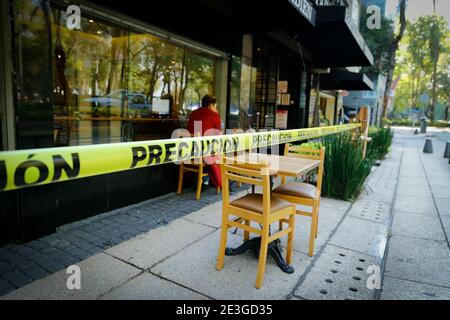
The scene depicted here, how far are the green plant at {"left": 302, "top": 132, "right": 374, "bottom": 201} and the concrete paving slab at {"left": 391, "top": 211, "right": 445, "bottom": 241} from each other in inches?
32.6

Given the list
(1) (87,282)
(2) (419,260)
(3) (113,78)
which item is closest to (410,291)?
(2) (419,260)

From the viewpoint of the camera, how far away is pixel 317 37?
26.6 ft

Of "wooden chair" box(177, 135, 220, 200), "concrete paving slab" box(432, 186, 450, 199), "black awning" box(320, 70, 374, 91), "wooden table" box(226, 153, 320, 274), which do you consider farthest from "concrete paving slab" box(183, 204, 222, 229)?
"black awning" box(320, 70, 374, 91)

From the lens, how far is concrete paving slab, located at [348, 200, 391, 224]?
4.80m

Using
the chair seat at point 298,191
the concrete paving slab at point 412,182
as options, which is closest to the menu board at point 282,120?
the concrete paving slab at point 412,182

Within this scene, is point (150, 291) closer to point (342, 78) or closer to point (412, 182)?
point (412, 182)

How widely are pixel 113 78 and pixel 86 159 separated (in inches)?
187

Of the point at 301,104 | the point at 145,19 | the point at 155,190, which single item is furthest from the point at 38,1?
the point at 301,104

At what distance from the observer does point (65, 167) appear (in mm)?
1647

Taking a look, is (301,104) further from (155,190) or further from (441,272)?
(441,272)

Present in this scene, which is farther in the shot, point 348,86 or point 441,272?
point 348,86

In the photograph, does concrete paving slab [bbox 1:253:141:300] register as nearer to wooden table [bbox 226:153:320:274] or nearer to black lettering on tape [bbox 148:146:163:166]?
wooden table [bbox 226:153:320:274]

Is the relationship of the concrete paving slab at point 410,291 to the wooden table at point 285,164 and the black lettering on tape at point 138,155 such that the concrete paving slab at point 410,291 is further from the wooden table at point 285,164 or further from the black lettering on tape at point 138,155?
the black lettering on tape at point 138,155
